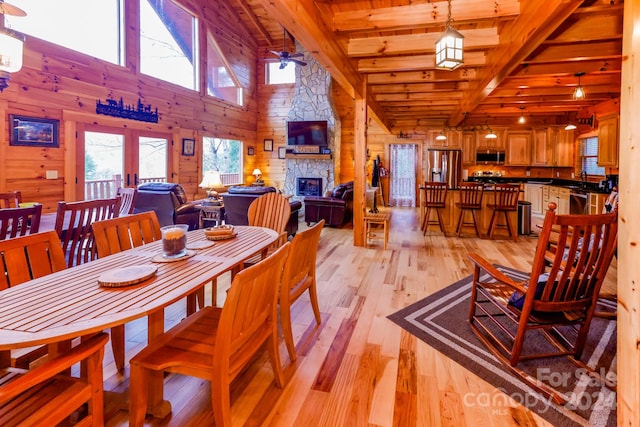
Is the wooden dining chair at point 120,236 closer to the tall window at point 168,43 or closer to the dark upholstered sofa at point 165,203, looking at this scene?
the dark upholstered sofa at point 165,203

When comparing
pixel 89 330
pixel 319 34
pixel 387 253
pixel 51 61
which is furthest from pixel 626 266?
pixel 51 61

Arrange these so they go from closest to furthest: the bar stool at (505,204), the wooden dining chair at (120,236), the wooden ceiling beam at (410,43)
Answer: the wooden dining chair at (120,236)
the wooden ceiling beam at (410,43)
the bar stool at (505,204)

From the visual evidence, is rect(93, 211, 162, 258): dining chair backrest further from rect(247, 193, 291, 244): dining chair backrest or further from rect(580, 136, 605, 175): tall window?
rect(580, 136, 605, 175): tall window

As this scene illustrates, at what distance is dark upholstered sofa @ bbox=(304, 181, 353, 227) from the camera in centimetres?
732

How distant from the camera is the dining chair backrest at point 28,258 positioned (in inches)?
62.4

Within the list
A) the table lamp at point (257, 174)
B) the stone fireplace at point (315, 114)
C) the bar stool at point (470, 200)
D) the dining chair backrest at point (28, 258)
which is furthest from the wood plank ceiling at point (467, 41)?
the table lamp at point (257, 174)

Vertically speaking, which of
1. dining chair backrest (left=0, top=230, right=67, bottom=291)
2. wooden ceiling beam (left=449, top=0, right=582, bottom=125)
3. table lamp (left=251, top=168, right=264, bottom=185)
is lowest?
dining chair backrest (left=0, top=230, right=67, bottom=291)

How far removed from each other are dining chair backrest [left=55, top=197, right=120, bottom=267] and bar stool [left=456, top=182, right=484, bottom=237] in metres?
5.39

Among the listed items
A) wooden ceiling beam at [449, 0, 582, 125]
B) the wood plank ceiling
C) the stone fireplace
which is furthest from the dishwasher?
the stone fireplace

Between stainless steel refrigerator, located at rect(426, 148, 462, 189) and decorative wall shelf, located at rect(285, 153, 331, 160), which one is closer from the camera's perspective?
stainless steel refrigerator, located at rect(426, 148, 462, 189)

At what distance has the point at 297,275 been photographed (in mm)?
2428

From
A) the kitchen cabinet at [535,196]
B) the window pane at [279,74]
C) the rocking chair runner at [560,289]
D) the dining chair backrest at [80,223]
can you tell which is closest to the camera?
the rocking chair runner at [560,289]

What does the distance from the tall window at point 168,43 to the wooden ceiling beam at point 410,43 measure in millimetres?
5182

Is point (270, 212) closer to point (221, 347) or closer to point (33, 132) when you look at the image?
point (221, 347)
